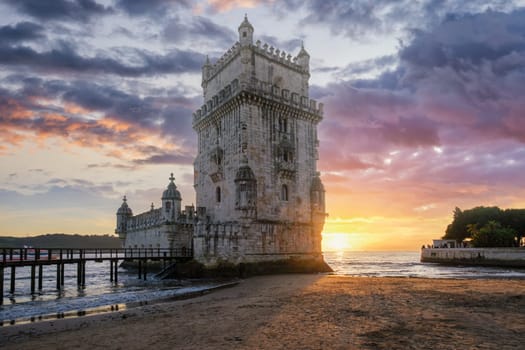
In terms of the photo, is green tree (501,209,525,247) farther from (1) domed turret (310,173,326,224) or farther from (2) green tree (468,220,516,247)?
(1) domed turret (310,173,326,224)

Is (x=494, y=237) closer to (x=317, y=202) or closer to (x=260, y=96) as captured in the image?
(x=317, y=202)

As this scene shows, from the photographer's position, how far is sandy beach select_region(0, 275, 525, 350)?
10.9 metres

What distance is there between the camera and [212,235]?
34281mm

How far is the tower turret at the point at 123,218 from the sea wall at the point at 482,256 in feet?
174

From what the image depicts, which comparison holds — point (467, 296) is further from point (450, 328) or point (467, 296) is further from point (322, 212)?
point (322, 212)

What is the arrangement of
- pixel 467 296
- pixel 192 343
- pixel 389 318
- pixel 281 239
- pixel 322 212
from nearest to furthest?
pixel 192 343
pixel 389 318
pixel 467 296
pixel 281 239
pixel 322 212

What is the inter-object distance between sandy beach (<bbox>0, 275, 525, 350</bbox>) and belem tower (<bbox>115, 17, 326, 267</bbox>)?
1514 centimetres

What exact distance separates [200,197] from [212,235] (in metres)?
9.12

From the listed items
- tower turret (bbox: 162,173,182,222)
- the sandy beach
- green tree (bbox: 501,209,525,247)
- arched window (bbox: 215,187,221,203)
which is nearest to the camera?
the sandy beach

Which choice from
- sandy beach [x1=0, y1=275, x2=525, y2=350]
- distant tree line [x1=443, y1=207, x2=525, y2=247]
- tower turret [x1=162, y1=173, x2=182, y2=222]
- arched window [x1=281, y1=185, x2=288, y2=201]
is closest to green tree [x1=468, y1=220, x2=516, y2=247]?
distant tree line [x1=443, y1=207, x2=525, y2=247]

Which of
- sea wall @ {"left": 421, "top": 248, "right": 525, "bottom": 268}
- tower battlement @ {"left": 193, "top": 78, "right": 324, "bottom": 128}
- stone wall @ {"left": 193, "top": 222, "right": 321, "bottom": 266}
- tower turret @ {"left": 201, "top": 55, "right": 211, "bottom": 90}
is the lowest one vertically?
sea wall @ {"left": 421, "top": 248, "right": 525, "bottom": 268}

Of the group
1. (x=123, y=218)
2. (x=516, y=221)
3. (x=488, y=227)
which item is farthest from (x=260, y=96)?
(x=516, y=221)

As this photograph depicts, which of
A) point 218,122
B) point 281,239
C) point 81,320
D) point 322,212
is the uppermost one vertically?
point 218,122

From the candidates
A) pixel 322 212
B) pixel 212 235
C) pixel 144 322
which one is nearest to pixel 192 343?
pixel 144 322
